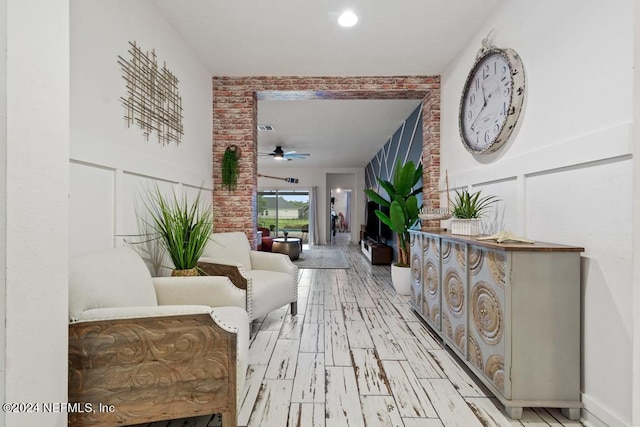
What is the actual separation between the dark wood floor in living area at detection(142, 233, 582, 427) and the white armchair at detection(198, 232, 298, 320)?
27cm

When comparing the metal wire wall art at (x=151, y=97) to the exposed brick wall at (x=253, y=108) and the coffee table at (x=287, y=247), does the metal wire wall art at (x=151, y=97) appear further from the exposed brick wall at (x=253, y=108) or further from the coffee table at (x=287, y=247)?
the coffee table at (x=287, y=247)

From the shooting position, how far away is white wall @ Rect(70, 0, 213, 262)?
162 centimetres

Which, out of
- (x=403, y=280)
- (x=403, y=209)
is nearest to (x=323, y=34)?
(x=403, y=209)

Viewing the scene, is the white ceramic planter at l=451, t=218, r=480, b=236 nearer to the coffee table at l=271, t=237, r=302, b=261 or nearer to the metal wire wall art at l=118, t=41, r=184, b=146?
the metal wire wall art at l=118, t=41, r=184, b=146

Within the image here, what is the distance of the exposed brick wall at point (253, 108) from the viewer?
3.44 m

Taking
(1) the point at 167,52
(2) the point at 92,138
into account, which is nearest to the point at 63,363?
(2) the point at 92,138

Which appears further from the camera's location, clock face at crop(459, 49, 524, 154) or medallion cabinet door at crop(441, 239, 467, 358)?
clock face at crop(459, 49, 524, 154)

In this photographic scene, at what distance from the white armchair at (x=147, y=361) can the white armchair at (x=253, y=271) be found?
35.3 inches

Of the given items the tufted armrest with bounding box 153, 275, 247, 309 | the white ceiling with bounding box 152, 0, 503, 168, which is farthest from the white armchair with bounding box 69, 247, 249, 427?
the white ceiling with bounding box 152, 0, 503, 168

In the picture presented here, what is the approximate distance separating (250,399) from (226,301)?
55cm

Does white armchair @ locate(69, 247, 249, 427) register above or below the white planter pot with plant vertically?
→ below

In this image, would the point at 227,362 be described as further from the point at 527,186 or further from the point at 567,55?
the point at 567,55

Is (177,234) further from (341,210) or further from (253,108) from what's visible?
(341,210)

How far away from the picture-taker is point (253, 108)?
362 centimetres
